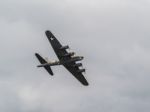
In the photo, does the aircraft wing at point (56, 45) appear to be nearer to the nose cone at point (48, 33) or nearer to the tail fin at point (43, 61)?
the nose cone at point (48, 33)

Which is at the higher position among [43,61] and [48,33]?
[48,33]

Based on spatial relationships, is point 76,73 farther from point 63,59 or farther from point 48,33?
point 48,33

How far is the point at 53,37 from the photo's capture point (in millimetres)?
166500

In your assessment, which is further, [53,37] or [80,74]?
[80,74]

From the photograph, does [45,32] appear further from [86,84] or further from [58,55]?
[86,84]

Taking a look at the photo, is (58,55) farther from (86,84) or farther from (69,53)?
(86,84)

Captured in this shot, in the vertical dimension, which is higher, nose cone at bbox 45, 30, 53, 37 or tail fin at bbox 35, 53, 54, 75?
nose cone at bbox 45, 30, 53, 37

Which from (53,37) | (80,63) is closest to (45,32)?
(53,37)

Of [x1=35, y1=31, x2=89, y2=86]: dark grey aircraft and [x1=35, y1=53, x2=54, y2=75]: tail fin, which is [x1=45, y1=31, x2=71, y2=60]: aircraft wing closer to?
[x1=35, y1=31, x2=89, y2=86]: dark grey aircraft

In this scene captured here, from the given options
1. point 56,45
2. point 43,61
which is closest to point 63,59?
point 56,45

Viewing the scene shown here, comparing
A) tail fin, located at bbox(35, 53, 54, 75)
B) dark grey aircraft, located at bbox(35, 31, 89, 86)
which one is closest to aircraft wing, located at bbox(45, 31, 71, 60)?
dark grey aircraft, located at bbox(35, 31, 89, 86)

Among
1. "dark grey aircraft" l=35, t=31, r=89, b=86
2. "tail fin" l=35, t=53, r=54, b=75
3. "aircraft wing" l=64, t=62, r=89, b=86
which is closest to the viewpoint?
"dark grey aircraft" l=35, t=31, r=89, b=86

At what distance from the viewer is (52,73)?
176m

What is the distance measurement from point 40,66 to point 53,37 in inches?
560
